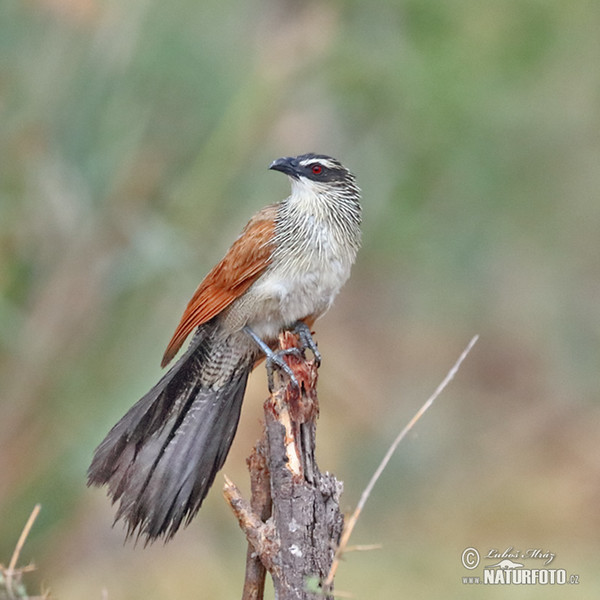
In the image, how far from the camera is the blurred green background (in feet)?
13.3

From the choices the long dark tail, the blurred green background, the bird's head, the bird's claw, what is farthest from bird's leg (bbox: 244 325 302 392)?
the blurred green background

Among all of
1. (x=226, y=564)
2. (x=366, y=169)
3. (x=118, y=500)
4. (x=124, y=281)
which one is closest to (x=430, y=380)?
(x=366, y=169)

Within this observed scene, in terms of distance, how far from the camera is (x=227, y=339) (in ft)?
9.52

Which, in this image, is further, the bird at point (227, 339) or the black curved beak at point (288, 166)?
the black curved beak at point (288, 166)

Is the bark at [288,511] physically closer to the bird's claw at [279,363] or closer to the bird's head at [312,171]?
the bird's claw at [279,363]

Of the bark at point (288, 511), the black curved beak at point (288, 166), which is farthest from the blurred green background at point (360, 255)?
the bark at point (288, 511)

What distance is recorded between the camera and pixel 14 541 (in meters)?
3.89

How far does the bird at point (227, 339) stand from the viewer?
7.62 ft

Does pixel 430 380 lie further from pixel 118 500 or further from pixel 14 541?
pixel 118 500

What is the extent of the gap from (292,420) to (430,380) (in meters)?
3.70

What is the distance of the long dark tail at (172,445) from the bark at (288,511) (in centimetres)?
36

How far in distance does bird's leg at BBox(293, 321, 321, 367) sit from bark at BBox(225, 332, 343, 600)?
739 millimetres

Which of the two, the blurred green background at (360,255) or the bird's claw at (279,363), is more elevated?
the blurred green background at (360,255)

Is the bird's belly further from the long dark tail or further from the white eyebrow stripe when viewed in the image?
the white eyebrow stripe
